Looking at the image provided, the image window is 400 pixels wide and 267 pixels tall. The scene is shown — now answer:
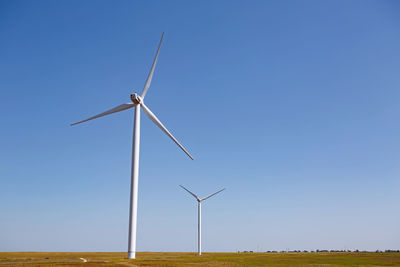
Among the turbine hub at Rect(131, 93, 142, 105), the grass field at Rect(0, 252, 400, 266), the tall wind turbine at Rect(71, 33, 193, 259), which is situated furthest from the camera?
the turbine hub at Rect(131, 93, 142, 105)

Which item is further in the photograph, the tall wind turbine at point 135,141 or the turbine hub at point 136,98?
the turbine hub at point 136,98

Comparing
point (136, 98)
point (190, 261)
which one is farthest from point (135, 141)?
point (190, 261)

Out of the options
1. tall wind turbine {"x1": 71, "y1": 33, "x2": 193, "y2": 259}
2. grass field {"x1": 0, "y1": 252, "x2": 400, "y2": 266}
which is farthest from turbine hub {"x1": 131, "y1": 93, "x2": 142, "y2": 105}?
grass field {"x1": 0, "y1": 252, "x2": 400, "y2": 266}

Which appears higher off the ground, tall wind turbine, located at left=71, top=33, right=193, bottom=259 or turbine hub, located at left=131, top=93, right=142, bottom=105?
turbine hub, located at left=131, top=93, right=142, bottom=105

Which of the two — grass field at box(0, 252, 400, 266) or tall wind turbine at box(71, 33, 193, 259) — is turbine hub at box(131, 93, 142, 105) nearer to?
tall wind turbine at box(71, 33, 193, 259)

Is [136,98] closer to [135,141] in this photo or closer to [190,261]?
[135,141]

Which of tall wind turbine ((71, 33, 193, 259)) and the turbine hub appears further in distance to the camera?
the turbine hub

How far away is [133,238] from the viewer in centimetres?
5409

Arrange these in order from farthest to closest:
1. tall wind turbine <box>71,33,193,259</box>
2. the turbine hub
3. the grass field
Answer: the turbine hub
tall wind turbine <box>71,33,193,259</box>
the grass field

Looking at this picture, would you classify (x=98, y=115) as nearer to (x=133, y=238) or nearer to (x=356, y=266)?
(x=133, y=238)

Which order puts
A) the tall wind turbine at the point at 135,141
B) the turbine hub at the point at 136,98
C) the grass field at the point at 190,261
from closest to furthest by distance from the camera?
the grass field at the point at 190,261, the tall wind turbine at the point at 135,141, the turbine hub at the point at 136,98

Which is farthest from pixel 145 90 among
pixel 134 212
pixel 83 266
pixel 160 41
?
pixel 83 266

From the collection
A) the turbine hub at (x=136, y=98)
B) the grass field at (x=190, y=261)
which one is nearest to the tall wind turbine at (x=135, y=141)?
the turbine hub at (x=136, y=98)

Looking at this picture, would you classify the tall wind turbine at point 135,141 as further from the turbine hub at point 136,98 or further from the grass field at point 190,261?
the grass field at point 190,261
